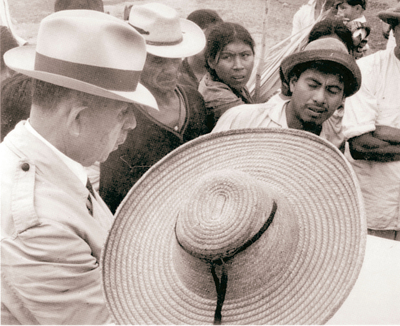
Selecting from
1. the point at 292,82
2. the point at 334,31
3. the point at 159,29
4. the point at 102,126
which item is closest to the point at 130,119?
the point at 102,126

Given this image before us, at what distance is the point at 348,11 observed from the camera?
3.74 m

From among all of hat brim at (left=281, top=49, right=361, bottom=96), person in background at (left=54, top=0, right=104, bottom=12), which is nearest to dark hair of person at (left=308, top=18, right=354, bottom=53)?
hat brim at (left=281, top=49, right=361, bottom=96)

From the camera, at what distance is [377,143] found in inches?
97.3

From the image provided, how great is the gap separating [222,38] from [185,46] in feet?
2.00

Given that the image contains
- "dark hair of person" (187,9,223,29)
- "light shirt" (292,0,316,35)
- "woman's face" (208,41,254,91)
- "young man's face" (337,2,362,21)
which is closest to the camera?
"woman's face" (208,41,254,91)

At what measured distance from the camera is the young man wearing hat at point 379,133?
97.8 inches

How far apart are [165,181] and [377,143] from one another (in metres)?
1.55

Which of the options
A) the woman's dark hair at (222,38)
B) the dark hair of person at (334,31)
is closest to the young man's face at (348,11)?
the dark hair of person at (334,31)

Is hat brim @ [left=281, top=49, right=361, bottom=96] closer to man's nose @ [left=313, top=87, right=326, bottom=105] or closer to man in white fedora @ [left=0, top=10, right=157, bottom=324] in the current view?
man's nose @ [left=313, top=87, right=326, bottom=105]

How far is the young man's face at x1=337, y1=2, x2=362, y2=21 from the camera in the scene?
373 cm

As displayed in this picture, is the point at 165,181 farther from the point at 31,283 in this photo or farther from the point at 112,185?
the point at 112,185

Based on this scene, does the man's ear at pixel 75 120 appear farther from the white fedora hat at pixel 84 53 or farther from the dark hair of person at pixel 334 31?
the dark hair of person at pixel 334 31

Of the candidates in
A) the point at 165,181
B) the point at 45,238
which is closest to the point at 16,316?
the point at 45,238

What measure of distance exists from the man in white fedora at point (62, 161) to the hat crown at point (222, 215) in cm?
38
